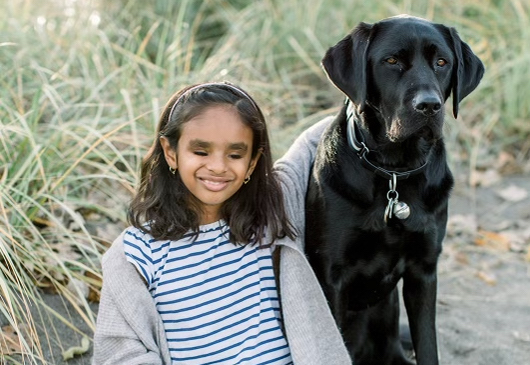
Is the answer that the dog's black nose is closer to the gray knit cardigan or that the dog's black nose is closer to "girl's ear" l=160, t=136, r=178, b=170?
the gray knit cardigan

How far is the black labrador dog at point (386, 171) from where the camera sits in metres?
2.43

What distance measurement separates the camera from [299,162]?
281 centimetres

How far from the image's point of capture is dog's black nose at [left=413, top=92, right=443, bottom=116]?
89.7 inches

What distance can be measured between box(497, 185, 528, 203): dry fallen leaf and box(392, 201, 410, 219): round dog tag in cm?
276

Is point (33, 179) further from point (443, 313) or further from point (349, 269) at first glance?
point (443, 313)

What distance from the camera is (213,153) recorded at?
242 centimetres

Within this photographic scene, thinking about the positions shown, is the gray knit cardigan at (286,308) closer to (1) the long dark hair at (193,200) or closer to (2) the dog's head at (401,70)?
(1) the long dark hair at (193,200)

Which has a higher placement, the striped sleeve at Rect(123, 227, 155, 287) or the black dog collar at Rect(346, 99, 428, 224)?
the black dog collar at Rect(346, 99, 428, 224)

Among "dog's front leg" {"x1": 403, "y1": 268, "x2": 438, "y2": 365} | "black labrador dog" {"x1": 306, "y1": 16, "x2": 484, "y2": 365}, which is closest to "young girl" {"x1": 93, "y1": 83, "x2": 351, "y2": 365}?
"black labrador dog" {"x1": 306, "y1": 16, "x2": 484, "y2": 365}

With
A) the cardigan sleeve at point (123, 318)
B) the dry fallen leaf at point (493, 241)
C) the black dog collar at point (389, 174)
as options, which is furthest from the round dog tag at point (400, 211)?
the dry fallen leaf at point (493, 241)

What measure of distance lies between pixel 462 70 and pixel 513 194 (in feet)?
8.98

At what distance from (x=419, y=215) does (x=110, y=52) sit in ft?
7.72

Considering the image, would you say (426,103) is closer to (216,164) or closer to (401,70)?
(401,70)

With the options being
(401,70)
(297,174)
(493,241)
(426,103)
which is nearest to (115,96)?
(297,174)
